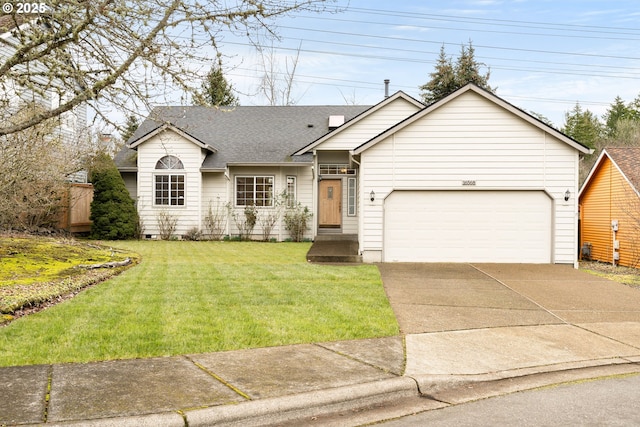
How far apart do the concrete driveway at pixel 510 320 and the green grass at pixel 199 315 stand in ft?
2.12

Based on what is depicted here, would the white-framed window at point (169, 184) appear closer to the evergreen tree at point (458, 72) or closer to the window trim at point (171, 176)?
the window trim at point (171, 176)

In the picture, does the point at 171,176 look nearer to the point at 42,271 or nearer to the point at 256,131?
the point at 256,131

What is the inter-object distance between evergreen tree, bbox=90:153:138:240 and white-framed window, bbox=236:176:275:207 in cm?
439

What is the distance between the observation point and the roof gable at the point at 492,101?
1473 cm

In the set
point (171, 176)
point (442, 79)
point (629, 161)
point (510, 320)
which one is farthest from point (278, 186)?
point (442, 79)

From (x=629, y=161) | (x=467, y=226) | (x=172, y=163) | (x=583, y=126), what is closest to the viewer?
(x=467, y=226)

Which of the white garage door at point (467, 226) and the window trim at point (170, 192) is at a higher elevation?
the window trim at point (170, 192)

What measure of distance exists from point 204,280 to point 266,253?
245 inches

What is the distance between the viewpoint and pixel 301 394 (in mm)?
4676

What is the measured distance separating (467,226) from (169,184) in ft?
39.1

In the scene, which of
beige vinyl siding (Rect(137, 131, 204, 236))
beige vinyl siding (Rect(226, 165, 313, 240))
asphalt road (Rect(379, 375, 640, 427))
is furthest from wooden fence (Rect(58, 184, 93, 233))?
asphalt road (Rect(379, 375, 640, 427))

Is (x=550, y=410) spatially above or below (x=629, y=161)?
below

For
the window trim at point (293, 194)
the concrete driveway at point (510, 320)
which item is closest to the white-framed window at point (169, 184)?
the window trim at point (293, 194)

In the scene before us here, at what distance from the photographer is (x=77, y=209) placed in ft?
72.0
